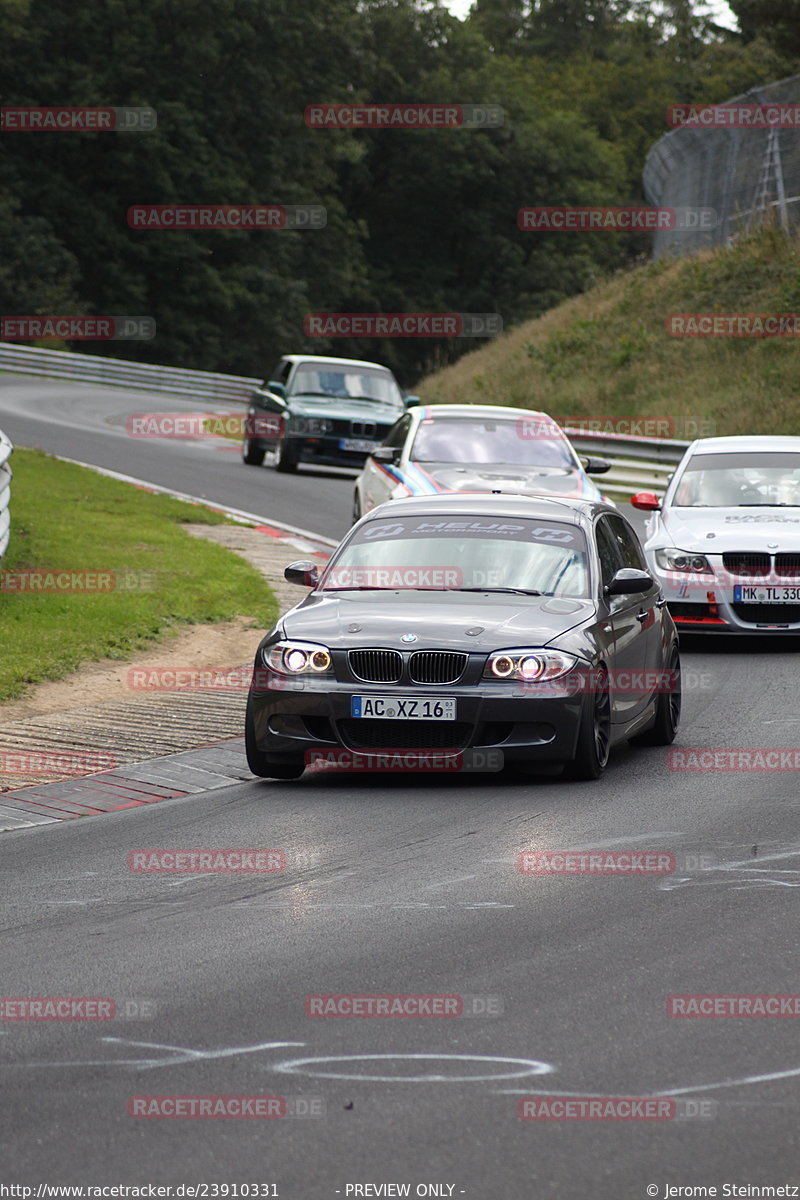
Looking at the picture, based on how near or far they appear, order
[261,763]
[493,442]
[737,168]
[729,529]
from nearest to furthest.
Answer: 1. [261,763]
2. [729,529]
3. [493,442]
4. [737,168]

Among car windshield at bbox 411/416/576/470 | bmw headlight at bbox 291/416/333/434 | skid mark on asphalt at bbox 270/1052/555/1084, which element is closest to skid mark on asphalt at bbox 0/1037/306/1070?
skid mark on asphalt at bbox 270/1052/555/1084

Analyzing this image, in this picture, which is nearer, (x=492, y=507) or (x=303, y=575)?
(x=303, y=575)

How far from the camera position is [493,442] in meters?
18.8

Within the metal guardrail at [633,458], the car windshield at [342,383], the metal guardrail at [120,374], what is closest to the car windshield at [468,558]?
the metal guardrail at [633,458]

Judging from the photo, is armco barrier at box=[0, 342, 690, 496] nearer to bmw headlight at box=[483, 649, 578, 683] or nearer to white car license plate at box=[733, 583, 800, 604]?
white car license plate at box=[733, 583, 800, 604]

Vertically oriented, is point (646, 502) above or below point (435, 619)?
above

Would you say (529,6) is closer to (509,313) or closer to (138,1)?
(509,313)

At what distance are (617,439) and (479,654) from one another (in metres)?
19.6

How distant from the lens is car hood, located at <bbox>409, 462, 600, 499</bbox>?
685 inches

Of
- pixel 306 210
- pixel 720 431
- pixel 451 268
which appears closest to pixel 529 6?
pixel 451 268

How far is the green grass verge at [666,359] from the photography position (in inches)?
1297

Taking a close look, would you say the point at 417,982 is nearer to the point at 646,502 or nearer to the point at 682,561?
the point at 682,561

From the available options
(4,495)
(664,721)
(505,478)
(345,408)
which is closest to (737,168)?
(345,408)

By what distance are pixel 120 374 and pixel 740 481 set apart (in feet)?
114
